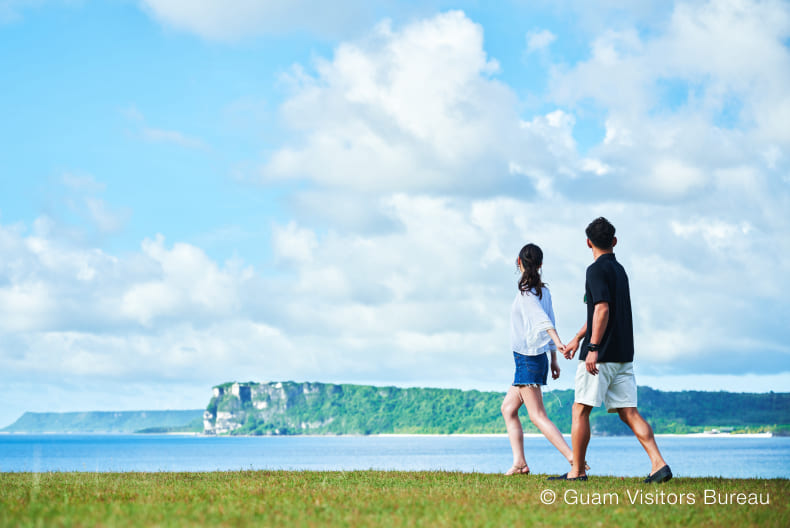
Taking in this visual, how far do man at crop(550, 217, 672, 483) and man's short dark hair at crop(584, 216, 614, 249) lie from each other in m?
0.23

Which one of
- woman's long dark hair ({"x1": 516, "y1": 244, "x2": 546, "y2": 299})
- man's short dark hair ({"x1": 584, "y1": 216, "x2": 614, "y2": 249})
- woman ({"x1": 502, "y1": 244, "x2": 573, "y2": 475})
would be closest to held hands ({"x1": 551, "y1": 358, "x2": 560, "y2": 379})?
woman ({"x1": 502, "y1": 244, "x2": 573, "y2": 475})

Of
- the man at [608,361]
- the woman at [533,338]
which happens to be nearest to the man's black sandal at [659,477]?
the man at [608,361]

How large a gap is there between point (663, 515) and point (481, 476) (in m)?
4.23

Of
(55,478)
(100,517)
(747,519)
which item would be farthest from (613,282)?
(55,478)

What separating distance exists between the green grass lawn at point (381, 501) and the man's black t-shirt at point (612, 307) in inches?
61.1

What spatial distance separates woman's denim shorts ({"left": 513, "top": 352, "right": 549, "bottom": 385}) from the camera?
1114 centimetres

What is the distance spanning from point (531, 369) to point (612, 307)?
1.76m

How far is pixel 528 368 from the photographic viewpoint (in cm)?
1114

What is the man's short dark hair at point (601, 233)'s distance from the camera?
33.2ft

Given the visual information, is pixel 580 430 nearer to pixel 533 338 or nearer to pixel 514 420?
pixel 533 338

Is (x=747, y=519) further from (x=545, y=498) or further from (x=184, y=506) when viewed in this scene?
(x=184, y=506)

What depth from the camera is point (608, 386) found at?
9797 mm

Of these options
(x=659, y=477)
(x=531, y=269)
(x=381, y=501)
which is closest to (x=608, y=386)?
(x=659, y=477)

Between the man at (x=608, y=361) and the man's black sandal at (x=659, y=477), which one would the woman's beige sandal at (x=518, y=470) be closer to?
the man at (x=608, y=361)
